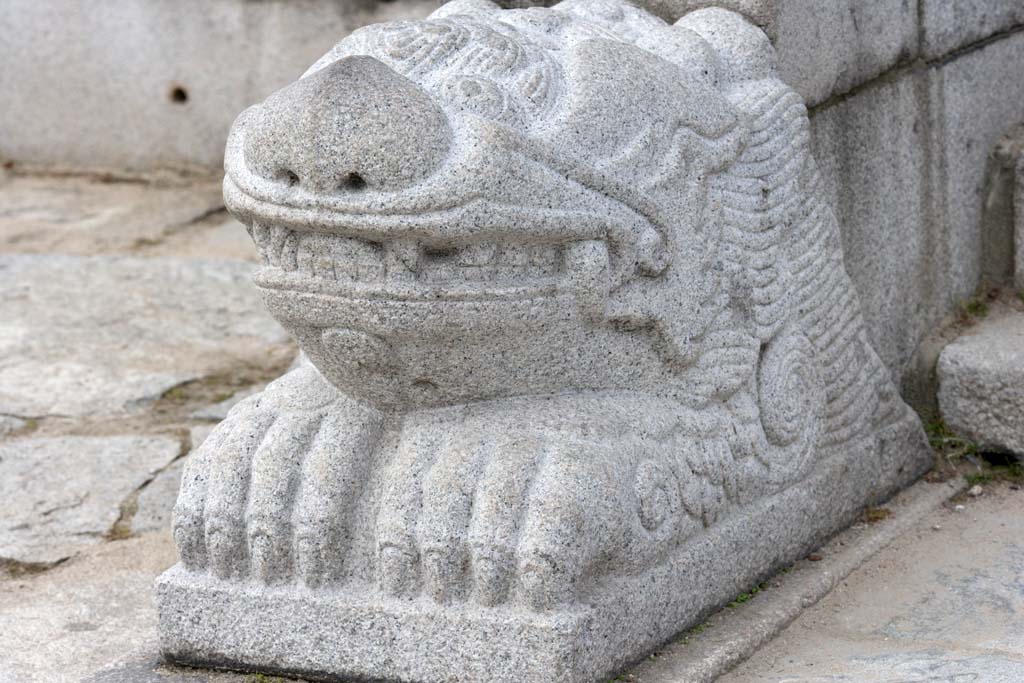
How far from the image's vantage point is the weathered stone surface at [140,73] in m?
6.74

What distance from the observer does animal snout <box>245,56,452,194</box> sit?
2.33 metres

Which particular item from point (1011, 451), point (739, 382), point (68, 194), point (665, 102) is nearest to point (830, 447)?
point (739, 382)

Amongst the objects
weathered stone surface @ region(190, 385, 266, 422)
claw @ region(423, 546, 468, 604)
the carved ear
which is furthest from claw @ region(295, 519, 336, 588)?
weathered stone surface @ region(190, 385, 266, 422)

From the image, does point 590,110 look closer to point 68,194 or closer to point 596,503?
point 596,503

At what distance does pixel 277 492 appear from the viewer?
2.54 meters

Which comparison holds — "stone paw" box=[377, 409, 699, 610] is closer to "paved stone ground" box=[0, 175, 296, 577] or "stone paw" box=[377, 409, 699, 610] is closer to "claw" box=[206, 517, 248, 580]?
"claw" box=[206, 517, 248, 580]

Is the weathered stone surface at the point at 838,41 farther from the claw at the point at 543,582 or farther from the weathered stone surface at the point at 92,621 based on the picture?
the weathered stone surface at the point at 92,621

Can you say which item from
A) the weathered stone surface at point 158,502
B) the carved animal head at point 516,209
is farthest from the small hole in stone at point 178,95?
the carved animal head at point 516,209

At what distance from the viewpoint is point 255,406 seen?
268 centimetres

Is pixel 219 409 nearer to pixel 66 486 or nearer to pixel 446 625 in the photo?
pixel 66 486

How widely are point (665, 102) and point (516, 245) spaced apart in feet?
1.33

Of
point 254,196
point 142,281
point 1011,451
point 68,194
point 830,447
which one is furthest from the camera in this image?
point 68,194

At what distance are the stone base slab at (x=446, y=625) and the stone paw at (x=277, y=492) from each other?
0.05m

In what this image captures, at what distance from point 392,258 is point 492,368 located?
267mm
